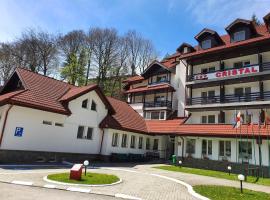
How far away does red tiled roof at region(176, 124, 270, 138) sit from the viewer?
22.9 meters

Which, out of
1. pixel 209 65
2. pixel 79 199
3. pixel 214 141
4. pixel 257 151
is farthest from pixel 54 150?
pixel 209 65

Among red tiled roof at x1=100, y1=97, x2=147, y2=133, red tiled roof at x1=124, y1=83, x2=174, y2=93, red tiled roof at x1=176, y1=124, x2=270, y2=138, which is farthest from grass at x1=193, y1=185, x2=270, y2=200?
red tiled roof at x1=124, y1=83, x2=174, y2=93

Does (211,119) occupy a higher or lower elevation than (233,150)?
higher

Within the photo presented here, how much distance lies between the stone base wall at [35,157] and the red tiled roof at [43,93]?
11.7 feet

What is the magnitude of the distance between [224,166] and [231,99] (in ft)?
26.0

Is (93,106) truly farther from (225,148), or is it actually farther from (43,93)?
(225,148)

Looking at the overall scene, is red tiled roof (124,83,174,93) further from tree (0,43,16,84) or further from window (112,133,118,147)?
tree (0,43,16,84)

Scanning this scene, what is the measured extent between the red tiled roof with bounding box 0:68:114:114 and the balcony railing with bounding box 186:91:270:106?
43.0 ft

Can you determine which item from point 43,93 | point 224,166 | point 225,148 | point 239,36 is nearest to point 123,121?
point 43,93

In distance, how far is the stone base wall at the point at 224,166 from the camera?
22.0 m

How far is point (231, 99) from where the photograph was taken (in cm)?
2831

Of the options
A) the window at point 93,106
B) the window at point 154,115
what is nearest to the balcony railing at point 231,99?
the window at point 154,115

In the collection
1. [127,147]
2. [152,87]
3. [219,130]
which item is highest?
[152,87]

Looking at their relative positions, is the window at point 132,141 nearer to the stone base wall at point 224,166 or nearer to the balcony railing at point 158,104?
the stone base wall at point 224,166
